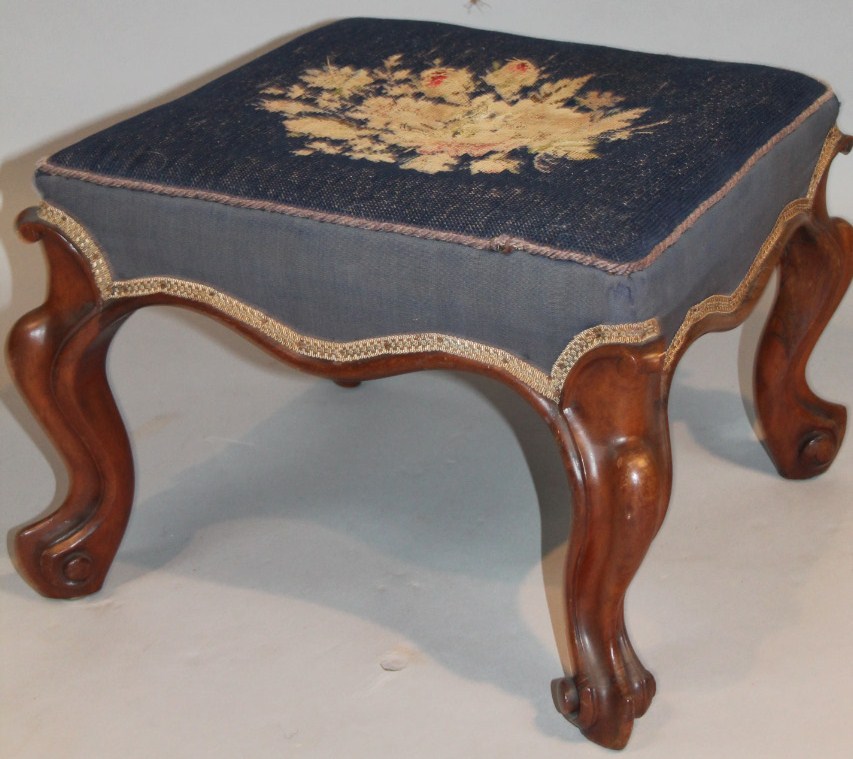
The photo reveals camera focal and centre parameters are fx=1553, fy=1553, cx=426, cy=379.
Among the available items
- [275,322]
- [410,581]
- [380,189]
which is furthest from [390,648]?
[380,189]

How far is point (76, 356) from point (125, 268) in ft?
0.35

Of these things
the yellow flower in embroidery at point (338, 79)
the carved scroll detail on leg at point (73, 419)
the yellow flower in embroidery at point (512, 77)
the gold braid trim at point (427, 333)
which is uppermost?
the yellow flower in embroidery at point (338, 79)

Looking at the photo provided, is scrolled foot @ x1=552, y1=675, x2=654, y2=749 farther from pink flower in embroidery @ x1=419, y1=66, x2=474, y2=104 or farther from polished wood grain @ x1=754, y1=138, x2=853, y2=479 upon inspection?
pink flower in embroidery @ x1=419, y1=66, x2=474, y2=104

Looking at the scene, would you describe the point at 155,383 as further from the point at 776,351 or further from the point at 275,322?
the point at 776,351

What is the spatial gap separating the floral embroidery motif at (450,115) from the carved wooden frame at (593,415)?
0.18m

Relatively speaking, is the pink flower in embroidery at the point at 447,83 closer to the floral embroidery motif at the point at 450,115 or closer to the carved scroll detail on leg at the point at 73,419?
the floral embroidery motif at the point at 450,115

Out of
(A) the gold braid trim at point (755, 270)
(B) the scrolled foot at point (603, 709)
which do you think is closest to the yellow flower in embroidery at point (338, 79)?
(A) the gold braid trim at point (755, 270)

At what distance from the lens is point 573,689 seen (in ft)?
4.31

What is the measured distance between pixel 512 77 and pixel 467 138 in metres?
0.19

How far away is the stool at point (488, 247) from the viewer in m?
1.21

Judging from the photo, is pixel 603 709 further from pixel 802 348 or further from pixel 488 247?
pixel 802 348

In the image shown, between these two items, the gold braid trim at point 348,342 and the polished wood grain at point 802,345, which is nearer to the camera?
the gold braid trim at point 348,342

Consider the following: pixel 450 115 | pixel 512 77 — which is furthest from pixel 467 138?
pixel 512 77

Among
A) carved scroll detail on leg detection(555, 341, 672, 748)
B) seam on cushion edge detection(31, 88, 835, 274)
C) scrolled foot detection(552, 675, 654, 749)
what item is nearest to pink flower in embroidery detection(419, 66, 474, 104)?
seam on cushion edge detection(31, 88, 835, 274)
